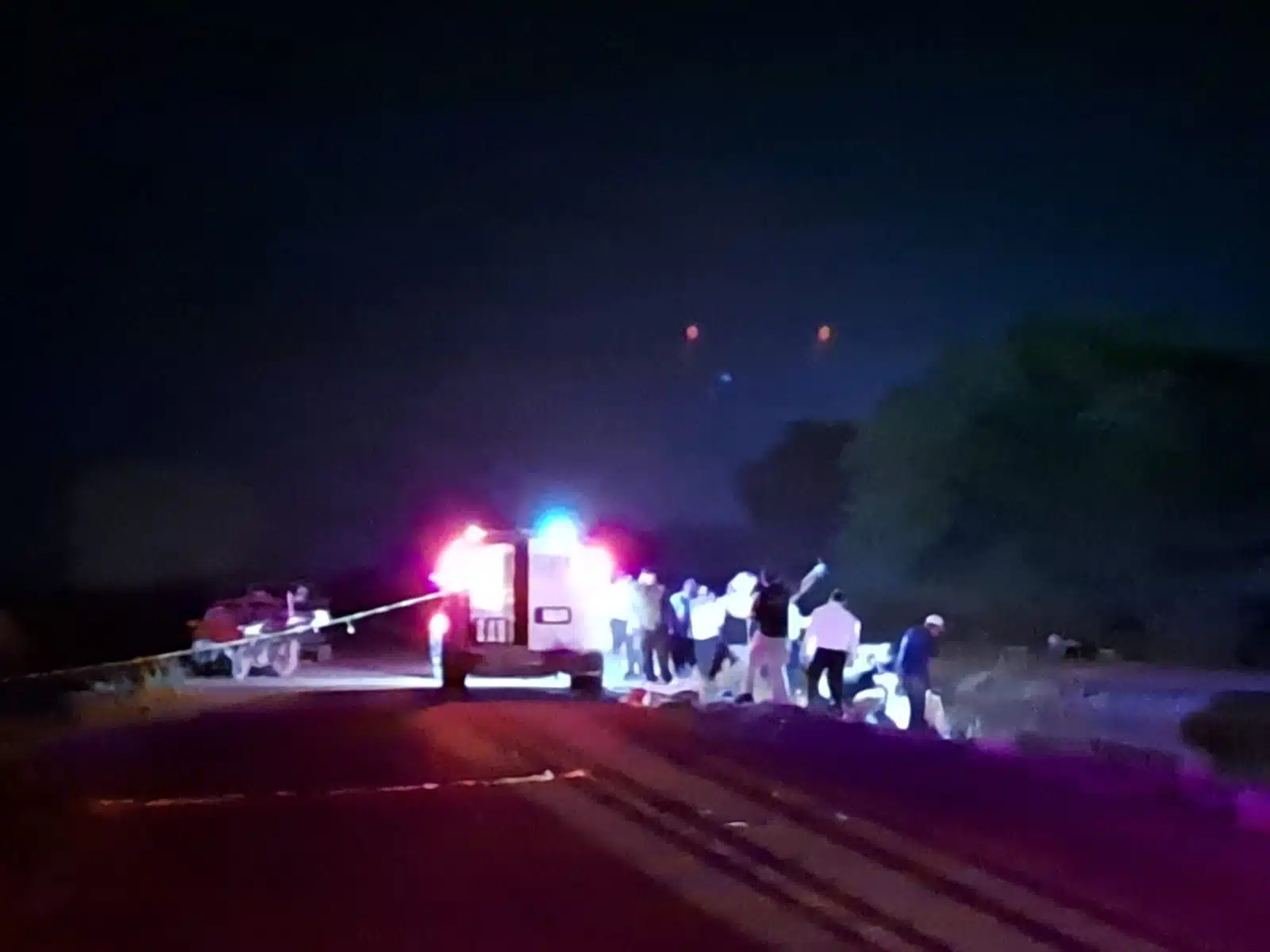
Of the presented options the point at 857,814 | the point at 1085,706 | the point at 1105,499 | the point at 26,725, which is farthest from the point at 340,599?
the point at 857,814

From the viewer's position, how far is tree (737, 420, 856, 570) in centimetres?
6781

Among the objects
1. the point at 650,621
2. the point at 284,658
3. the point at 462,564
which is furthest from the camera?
the point at 284,658

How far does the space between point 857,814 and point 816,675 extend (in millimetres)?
7838

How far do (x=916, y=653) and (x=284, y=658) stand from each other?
53.6 ft

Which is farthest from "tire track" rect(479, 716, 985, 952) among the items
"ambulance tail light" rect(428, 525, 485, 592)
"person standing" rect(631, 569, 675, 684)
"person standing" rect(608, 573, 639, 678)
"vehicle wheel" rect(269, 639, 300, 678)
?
"vehicle wheel" rect(269, 639, 300, 678)

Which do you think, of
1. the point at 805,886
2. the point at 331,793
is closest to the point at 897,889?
the point at 805,886

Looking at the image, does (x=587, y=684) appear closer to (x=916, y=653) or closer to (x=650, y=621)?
(x=650, y=621)

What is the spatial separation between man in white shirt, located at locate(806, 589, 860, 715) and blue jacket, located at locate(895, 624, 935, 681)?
666mm

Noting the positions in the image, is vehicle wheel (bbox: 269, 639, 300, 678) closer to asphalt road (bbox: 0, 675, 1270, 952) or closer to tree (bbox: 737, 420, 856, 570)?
asphalt road (bbox: 0, 675, 1270, 952)

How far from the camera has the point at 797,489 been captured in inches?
2815

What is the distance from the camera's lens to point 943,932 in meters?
8.68

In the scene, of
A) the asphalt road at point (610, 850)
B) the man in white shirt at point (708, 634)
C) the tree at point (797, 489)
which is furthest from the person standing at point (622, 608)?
the tree at point (797, 489)

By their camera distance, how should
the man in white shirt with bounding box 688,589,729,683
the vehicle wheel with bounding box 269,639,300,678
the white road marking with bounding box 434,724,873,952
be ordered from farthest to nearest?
the vehicle wheel with bounding box 269,639,300,678 < the man in white shirt with bounding box 688,589,729,683 < the white road marking with bounding box 434,724,873,952

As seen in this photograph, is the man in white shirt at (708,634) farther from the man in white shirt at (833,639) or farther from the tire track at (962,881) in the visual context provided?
the tire track at (962,881)
